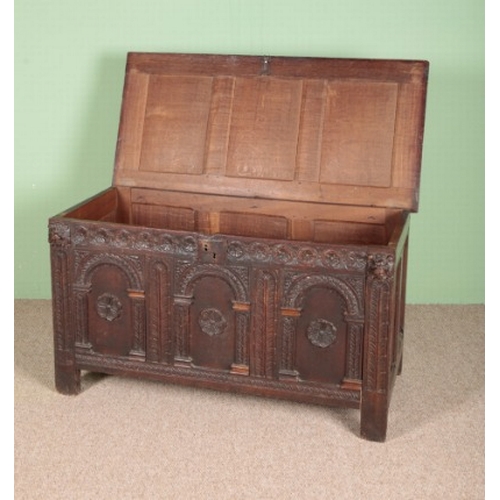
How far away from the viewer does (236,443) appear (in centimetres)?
376

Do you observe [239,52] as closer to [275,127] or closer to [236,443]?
[275,127]

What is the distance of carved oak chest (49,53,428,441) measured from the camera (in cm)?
379

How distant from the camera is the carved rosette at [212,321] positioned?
393 centimetres

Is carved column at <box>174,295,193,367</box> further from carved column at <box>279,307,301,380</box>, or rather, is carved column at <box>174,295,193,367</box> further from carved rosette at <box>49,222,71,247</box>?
carved rosette at <box>49,222,71,247</box>

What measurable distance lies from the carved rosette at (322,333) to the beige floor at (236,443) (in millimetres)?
334

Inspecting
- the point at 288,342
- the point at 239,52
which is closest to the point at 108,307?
the point at 288,342

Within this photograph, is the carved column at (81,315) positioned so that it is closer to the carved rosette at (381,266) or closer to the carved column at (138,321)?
the carved column at (138,321)

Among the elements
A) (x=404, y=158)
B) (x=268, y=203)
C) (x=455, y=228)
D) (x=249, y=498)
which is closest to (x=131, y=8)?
(x=268, y=203)

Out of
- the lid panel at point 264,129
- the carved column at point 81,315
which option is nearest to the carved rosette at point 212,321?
the carved column at point 81,315

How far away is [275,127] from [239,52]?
625mm

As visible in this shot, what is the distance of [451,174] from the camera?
495cm

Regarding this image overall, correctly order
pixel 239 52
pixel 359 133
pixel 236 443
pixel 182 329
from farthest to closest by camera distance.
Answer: pixel 239 52
pixel 359 133
pixel 182 329
pixel 236 443

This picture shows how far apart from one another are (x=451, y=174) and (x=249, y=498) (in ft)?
7.19

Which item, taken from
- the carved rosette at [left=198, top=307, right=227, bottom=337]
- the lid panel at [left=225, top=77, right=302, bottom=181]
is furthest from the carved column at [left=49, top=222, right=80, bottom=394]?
the lid panel at [left=225, top=77, right=302, bottom=181]
